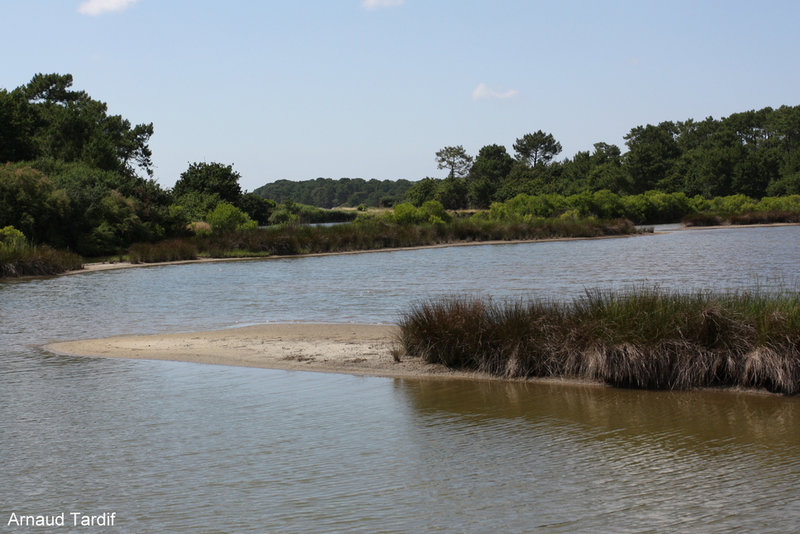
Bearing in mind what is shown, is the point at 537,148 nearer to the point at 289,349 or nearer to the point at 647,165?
the point at 647,165

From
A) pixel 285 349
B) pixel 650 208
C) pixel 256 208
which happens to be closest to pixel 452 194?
pixel 650 208

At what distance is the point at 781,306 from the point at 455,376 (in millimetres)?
4854

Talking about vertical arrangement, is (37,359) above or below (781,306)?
below

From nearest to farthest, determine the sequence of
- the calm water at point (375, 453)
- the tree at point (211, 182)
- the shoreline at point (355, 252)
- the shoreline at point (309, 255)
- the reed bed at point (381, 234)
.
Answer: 1. the calm water at point (375, 453)
2. the shoreline at point (309, 255)
3. the shoreline at point (355, 252)
4. the reed bed at point (381, 234)
5. the tree at point (211, 182)

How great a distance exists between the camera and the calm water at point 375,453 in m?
6.82

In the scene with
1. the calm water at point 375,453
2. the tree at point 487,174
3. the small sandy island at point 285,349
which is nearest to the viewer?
the calm water at point 375,453

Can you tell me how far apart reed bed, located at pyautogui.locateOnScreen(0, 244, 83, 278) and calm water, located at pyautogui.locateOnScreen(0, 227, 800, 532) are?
2138 cm

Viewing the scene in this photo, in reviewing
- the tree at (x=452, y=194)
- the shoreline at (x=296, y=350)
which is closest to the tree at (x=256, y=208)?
the tree at (x=452, y=194)

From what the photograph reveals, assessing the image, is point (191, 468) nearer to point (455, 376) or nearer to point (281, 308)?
point (455, 376)

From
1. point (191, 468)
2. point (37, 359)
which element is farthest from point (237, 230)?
point (191, 468)

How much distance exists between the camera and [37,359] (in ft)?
48.9

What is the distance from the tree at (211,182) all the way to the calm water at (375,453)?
62.6 metres

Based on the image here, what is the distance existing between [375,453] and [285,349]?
673cm

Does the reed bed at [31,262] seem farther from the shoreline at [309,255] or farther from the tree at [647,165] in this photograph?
the tree at [647,165]
